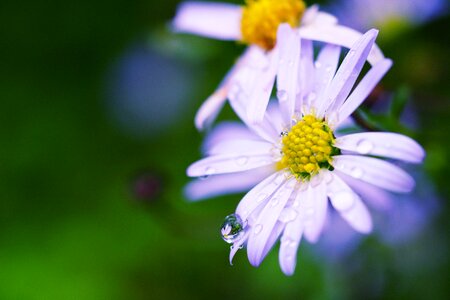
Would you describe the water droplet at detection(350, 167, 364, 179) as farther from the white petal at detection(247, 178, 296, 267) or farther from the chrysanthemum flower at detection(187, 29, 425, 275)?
the white petal at detection(247, 178, 296, 267)

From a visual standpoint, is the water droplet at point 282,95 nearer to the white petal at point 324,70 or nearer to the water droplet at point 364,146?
the white petal at point 324,70

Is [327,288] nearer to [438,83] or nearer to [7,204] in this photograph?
[438,83]

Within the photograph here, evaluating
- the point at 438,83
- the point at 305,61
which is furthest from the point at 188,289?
the point at 305,61

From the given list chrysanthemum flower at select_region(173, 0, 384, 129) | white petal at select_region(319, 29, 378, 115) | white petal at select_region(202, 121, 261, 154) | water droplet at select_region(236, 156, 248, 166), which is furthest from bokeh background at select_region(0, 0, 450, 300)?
Result: water droplet at select_region(236, 156, 248, 166)

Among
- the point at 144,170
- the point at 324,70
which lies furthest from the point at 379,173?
the point at 144,170

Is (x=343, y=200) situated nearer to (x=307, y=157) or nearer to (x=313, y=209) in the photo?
(x=313, y=209)

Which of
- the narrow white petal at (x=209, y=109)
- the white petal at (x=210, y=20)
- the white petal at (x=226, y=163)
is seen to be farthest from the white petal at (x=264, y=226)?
the white petal at (x=210, y=20)

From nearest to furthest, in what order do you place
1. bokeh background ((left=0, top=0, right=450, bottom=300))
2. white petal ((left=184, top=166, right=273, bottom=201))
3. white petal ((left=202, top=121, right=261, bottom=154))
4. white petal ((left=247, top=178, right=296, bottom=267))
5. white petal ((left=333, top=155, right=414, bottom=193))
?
white petal ((left=333, top=155, right=414, bottom=193))
white petal ((left=247, top=178, right=296, bottom=267))
white petal ((left=184, top=166, right=273, bottom=201))
white petal ((left=202, top=121, right=261, bottom=154))
bokeh background ((left=0, top=0, right=450, bottom=300))

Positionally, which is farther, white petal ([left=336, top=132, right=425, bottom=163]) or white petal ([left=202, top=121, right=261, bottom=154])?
white petal ([left=202, top=121, right=261, bottom=154])
